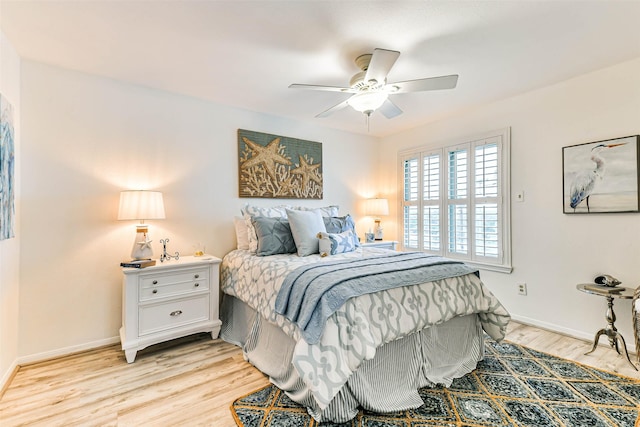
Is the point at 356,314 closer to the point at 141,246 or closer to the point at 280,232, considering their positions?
the point at 280,232

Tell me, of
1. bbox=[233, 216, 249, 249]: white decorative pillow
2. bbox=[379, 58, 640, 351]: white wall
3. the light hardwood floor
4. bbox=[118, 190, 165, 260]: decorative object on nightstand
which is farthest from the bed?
bbox=[379, 58, 640, 351]: white wall

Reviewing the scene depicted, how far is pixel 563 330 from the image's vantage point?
288cm

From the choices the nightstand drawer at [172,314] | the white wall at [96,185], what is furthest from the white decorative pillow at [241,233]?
the nightstand drawer at [172,314]

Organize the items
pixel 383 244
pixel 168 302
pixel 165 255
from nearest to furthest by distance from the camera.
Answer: pixel 168 302 < pixel 165 255 < pixel 383 244

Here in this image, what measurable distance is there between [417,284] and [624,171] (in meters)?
2.14

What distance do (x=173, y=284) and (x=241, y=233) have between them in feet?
2.85

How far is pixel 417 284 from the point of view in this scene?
205 centimetres

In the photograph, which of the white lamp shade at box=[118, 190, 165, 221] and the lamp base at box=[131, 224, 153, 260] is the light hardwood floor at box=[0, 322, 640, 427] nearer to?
the lamp base at box=[131, 224, 153, 260]

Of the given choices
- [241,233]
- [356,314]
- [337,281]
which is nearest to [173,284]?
[241,233]

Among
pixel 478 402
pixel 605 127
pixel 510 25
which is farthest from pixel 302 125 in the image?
pixel 478 402

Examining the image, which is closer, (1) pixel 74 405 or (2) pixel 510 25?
(1) pixel 74 405

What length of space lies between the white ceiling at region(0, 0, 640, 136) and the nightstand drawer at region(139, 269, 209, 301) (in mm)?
1797

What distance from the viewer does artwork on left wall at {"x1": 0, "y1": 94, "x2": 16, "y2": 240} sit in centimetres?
197

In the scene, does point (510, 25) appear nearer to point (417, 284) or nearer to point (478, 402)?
point (417, 284)
